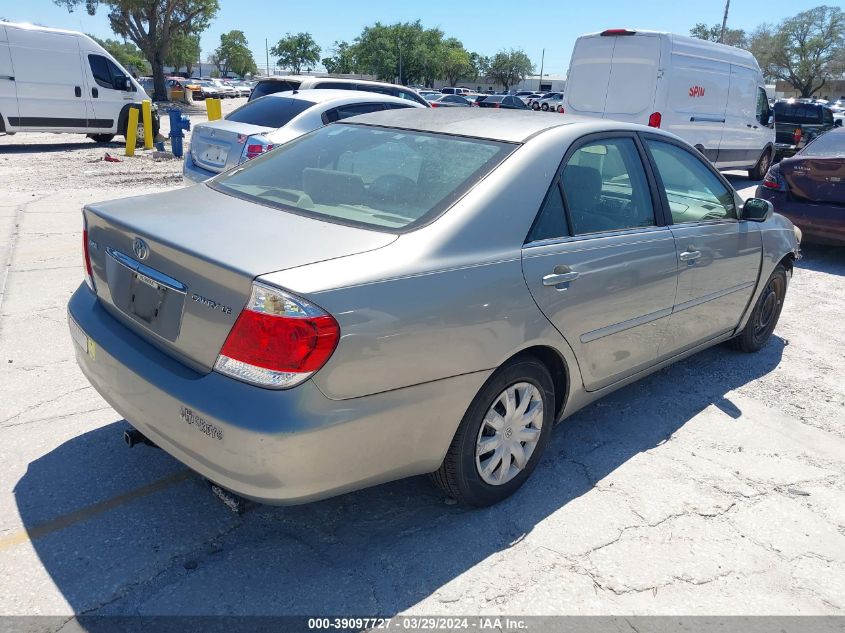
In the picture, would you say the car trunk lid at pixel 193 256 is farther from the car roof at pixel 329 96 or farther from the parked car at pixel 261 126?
the car roof at pixel 329 96

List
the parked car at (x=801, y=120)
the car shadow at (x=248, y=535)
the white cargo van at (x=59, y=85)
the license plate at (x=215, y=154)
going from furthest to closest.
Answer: the parked car at (x=801, y=120) < the white cargo van at (x=59, y=85) < the license plate at (x=215, y=154) < the car shadow at (x=248, y=535)

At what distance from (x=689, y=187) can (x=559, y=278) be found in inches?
66.0

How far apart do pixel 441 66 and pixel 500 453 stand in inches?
3325

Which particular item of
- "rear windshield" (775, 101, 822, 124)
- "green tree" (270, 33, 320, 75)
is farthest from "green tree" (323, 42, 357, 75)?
"rear windshield" (775, 101, 822, 124)

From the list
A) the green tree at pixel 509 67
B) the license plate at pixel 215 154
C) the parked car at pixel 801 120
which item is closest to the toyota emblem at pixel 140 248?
the license plate at pixel 215 154

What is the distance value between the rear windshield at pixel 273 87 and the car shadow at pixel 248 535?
8.31m

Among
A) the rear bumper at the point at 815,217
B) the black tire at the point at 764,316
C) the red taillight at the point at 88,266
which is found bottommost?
the black tire at the point at 764,316

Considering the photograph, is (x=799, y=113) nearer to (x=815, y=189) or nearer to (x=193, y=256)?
(x=815, y=189)

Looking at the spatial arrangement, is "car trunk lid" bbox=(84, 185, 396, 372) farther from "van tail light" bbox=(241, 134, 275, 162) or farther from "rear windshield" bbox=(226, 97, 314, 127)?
"rear windshield" bbox=(226, 97, 314, 127)

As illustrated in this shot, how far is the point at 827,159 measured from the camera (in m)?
7.87

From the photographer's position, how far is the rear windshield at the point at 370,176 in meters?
2.84

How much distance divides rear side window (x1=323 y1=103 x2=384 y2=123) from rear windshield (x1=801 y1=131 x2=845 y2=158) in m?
5.38

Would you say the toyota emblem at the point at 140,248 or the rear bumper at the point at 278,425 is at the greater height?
the toyota emblem at the point at 140,248

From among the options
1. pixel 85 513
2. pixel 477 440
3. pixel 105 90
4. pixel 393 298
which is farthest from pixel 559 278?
pixel 105 90
